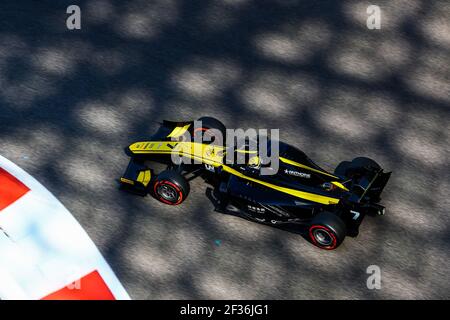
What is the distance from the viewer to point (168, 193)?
23.7ft

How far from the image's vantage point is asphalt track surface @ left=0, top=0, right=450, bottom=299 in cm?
677

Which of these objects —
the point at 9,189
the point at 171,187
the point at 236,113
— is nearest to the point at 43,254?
the point at 9,189

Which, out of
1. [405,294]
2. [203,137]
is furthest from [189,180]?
[405,294]

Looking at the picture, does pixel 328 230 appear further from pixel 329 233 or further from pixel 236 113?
pixel 236 113

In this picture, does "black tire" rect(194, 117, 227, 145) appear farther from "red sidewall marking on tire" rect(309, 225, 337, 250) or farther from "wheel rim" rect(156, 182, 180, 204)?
"red sidewall marking on tire" rect(309, 225, 337, 250)

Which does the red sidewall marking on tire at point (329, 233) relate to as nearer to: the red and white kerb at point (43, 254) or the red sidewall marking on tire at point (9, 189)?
the red and white kerb at point (43, 254)

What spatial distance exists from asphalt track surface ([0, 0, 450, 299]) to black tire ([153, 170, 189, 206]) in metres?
0.14

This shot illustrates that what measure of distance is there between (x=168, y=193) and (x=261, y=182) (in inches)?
44.2

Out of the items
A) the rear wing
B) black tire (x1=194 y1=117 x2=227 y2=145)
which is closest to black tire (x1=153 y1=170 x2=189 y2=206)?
the rear wing

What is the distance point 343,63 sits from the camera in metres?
9.11

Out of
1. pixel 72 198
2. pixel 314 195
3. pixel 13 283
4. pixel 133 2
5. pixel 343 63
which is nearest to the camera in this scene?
pixel 13 283

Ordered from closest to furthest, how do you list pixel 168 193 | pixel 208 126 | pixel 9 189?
Answer: pixel 9 189, pixel 168 193, pixel 208 126
